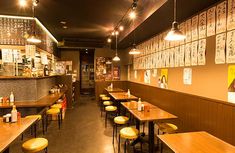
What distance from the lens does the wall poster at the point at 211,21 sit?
10.4ft

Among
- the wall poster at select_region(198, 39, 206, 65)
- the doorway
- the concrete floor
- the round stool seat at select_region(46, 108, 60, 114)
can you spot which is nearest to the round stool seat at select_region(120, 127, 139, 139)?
the concrete floor

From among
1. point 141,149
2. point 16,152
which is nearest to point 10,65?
point 16,152

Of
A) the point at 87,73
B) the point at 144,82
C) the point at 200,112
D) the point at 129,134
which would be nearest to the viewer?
the point at 129,134

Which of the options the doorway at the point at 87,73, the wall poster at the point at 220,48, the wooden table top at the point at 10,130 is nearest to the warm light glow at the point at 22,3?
the wooden table top at the point at 10,130

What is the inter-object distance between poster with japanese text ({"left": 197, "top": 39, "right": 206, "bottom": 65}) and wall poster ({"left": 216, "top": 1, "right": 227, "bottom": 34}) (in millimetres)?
411

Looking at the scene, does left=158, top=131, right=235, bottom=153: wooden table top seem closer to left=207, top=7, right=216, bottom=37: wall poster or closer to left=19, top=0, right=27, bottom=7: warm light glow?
left=207, top=7, right=216, bottom=37: wall poster

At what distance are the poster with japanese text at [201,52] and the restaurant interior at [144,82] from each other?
21 millimetres

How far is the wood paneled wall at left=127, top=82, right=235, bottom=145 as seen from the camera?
106 inches

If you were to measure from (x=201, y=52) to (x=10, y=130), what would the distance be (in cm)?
378

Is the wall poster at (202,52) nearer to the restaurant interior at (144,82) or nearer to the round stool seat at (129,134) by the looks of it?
the restaurant interior at (144,82)

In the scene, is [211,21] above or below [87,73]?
above

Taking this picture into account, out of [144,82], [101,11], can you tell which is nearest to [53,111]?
[101,11]

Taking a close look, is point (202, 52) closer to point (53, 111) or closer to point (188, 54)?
point (188, 54)

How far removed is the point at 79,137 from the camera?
4.29 meters
